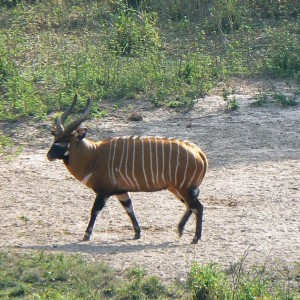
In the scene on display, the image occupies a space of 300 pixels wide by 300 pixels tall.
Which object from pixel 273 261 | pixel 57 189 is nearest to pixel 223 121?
pixel 57 189

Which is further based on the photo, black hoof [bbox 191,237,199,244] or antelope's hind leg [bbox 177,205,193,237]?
antelope's hind leg [bbox 177,205,193,237]

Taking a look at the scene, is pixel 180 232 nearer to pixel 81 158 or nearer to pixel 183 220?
pixel 183 220

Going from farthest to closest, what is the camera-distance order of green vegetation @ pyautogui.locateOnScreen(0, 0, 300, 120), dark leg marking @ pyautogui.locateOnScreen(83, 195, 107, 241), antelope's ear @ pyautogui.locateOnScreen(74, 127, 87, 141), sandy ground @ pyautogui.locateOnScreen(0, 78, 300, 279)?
1. green vegetation @ pyautogui.locateOnScreen(0, 0, 300, 120)
2. antelope's ear @ pyautogui.locateOnScreen(74, 127, 87, 141)
3. dark leg marking @ pyautogui.locateOnScreen(83, 195, 107, 241)
4. sandy ground @ pyautogui.locateOnScreen(0, 78, 300, 279)

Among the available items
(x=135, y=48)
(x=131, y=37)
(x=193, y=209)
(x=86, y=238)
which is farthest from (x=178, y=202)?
(x=131, y=37)

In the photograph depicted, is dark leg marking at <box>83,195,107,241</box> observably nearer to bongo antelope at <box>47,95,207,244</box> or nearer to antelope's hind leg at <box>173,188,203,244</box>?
bongo antelope at <box>47,95,207,244</box>

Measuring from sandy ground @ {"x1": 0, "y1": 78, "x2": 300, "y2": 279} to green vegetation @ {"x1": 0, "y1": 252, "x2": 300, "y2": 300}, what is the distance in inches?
Answer: 10.7

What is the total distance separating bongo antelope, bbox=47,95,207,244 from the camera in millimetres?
9531

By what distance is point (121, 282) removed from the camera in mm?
8203

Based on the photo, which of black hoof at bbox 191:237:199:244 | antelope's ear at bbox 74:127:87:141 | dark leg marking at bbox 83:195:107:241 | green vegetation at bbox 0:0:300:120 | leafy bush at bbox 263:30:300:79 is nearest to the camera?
black hoof at bbox 191:237:199:244

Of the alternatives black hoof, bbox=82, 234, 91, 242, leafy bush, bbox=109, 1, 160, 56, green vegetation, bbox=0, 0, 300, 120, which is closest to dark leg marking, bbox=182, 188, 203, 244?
black hoof, bbox=82, 234, 91, 242

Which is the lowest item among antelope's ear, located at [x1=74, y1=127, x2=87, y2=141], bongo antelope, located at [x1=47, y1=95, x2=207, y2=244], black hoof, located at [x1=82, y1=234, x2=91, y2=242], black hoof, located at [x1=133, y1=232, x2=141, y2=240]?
black hoof, located at [x1=133, y1=232, x2=141, y2=240]

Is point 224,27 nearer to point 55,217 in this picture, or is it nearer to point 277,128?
point 277,128

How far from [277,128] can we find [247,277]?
5.24 metres

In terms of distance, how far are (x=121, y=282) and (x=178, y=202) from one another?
259 centimetres
